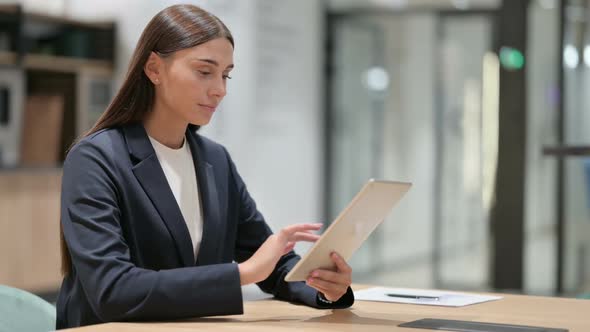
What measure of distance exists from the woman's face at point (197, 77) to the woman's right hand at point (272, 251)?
1.27ft

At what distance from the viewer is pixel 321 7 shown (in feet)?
28.7

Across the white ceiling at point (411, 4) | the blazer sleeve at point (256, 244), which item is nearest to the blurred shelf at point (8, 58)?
the white ceiling at point (411, 4)

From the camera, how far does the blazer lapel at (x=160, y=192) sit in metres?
2.05

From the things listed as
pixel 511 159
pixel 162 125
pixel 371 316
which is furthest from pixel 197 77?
pixel 511 159

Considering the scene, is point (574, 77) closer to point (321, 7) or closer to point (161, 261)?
point (321, 7)

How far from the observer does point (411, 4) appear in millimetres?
8305

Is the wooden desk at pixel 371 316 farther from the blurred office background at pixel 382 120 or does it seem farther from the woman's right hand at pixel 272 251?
the blurred office background at pixel 382 120

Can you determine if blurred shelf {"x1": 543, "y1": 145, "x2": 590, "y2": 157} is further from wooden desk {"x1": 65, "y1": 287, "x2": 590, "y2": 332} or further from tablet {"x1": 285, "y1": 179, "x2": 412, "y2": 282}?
tablet {"x1": 285, "y1": 179, "x2": 412, "y2": 282}

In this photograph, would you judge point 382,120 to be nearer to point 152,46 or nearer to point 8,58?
point 8,58

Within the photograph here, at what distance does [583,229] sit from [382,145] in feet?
7.72

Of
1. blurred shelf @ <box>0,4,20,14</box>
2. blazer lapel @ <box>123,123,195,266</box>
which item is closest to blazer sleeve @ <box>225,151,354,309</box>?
blazer lapel @ <box>123,123,195,266</box>

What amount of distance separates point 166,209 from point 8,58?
16.7 ft

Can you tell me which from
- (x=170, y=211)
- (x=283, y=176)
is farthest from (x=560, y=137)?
(x=170, y=211)

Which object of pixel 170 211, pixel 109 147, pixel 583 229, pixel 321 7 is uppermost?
pixel 321 7
